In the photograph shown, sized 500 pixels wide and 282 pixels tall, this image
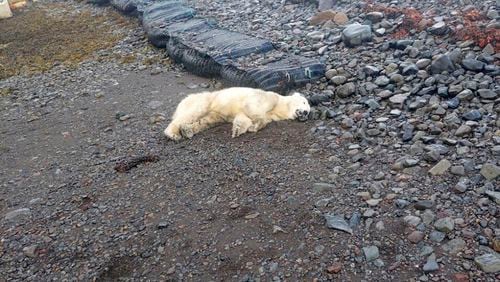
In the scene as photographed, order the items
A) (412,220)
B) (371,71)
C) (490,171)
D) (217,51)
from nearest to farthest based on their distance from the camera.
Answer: (412,220) → (490,171) → (371,71) → (217,51)

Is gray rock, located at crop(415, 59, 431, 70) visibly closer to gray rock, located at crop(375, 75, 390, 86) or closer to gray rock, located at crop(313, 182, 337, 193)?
gray rock, located at crop(375, 75, 390, 86)

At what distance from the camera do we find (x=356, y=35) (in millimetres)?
8148

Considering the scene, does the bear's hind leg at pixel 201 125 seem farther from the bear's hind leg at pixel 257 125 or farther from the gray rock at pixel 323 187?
the gray rock at pixel 323 187

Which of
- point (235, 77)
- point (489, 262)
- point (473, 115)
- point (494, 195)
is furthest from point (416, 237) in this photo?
point (235, 77)

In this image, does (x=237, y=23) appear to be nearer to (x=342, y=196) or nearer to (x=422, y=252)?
(x=342, y=196)

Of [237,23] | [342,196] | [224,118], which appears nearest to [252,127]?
[224,118]

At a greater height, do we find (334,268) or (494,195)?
(494,195)

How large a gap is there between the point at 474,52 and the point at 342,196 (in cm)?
363

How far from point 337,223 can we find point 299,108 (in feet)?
7.76

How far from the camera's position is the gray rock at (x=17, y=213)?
5.38m

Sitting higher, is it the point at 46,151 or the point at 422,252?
the point at 422,252

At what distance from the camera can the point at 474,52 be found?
271 inches

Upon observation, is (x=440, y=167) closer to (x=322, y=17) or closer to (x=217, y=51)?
(x=217, y=51)

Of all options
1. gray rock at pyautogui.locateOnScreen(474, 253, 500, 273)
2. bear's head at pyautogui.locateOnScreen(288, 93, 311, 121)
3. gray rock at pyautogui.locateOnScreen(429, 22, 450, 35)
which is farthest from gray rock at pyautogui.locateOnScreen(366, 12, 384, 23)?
gray rock at pyautogui.locateOnScreen(474, 253, 500, 273)
